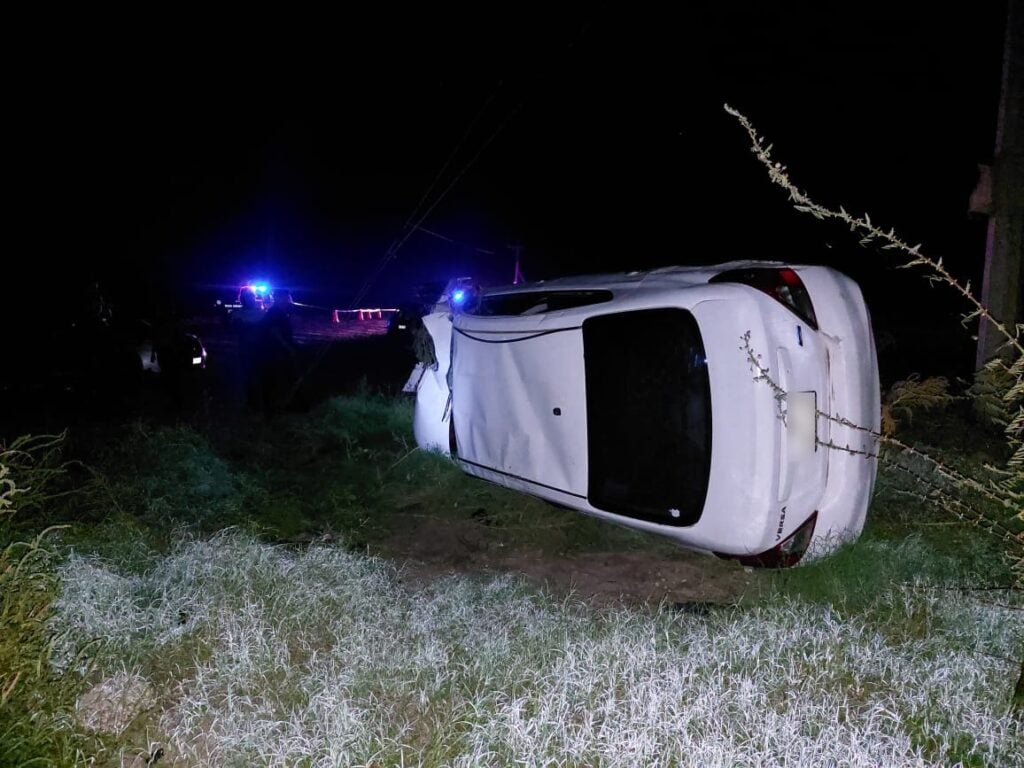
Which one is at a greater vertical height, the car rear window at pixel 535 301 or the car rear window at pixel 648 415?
the car rear window at pixel 535 301

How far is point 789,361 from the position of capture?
11.9ft

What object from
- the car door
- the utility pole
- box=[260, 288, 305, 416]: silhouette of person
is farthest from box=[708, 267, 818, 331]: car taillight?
box=[260, 288, 305, 416]: silhouette of person

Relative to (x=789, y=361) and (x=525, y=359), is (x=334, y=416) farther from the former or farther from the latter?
(x=789, y=361)

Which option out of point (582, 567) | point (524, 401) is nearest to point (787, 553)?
point (582, 567)

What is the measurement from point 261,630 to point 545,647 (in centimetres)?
114

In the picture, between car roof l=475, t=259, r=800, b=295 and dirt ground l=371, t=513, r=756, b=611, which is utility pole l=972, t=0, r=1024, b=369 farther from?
dirt ground l=371, t=513, r=756, b=611

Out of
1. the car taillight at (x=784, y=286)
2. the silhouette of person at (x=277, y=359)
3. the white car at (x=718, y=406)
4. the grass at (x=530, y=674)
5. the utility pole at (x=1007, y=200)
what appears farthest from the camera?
the silhouette of person at (x=277, y=359)

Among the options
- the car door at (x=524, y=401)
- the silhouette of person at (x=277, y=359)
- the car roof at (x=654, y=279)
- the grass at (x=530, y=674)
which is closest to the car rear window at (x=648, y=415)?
the car door at (x=524, y=401)

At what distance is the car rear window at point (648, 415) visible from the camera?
379 centimetres

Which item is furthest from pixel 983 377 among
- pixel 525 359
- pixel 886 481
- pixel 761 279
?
pixel 525 359

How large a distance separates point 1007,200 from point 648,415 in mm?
4598

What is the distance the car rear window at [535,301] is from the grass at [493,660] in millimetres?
1464

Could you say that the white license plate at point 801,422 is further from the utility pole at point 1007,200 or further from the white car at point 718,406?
the utility pole at point 1007,200

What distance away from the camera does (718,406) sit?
3.69m
